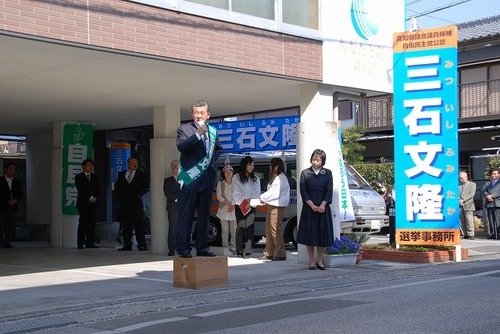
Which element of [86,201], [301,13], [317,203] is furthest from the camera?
[86,201]

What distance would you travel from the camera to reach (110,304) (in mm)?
8062

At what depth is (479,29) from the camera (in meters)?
31.1

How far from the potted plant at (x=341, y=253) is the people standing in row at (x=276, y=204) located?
1.17 m

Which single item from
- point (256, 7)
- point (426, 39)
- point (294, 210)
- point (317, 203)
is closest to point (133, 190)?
→ point (294, 210)

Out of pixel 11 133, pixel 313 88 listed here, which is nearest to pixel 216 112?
pixel 313 88

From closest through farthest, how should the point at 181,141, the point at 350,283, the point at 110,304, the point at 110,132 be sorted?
the point at 110,304
the point at 181,141
the point at 350,283
the point at 110,132

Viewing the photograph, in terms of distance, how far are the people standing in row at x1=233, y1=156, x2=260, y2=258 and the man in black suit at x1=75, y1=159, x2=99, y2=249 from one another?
3786mm

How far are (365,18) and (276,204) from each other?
351cm

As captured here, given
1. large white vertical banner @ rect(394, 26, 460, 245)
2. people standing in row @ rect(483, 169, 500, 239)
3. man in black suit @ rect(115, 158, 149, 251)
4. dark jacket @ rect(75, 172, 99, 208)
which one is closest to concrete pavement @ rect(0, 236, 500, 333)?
man in black suit @ rect(115, 158, 149, 251)

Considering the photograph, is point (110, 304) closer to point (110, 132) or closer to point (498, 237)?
point (110, 132)

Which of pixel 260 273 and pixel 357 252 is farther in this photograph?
pixel 357 252

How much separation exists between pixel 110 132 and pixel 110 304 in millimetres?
11290

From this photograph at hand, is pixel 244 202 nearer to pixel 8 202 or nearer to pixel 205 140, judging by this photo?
pixel 205 140

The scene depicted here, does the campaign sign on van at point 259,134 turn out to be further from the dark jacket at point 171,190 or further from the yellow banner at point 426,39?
the yellow banner at point 426,39
